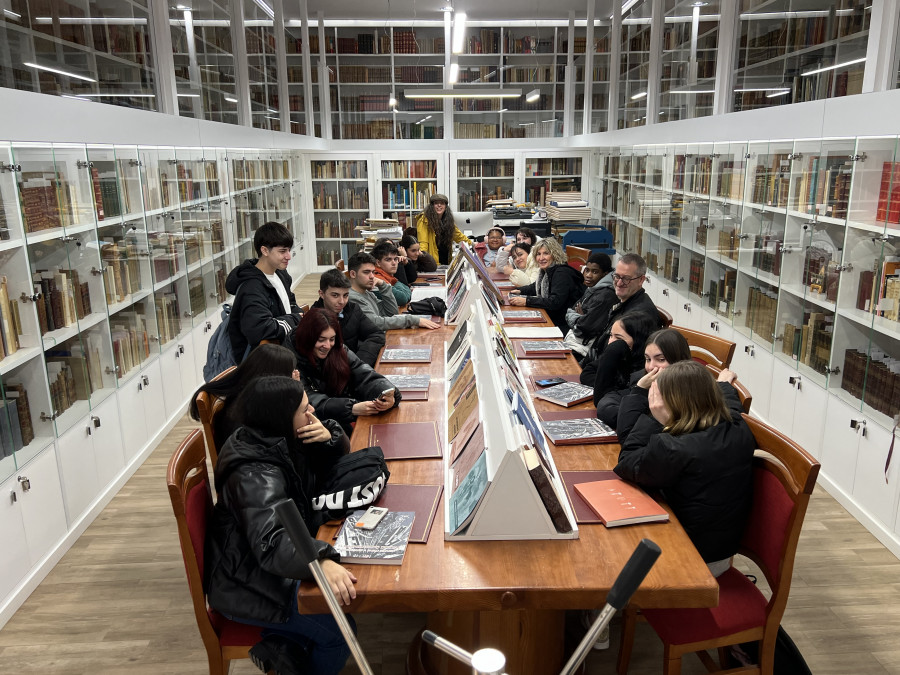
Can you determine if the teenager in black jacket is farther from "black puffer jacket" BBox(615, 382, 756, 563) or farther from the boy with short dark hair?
"black puffer jacket" BBox(615, 382, 756, 563)

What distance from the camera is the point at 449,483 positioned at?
2.27 meters

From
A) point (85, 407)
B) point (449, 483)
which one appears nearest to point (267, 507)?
point (449, 483)

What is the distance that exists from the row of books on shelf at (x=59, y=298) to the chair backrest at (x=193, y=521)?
1755mm

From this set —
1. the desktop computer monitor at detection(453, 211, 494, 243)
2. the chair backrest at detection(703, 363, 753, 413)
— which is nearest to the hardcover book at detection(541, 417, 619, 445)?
the chair backrest at detection(703, 363, 753, 413)

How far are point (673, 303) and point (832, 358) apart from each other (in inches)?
116

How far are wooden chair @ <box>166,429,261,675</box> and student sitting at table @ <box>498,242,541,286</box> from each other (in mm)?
4197

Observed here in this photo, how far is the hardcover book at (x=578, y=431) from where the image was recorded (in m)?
2.64

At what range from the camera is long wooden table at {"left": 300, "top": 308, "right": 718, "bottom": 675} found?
5.78ft

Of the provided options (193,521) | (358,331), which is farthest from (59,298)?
(193,521)

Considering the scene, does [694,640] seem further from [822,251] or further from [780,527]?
[822,251]

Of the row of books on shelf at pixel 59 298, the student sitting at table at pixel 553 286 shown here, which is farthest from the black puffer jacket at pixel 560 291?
the row of books on shelf at pixel 59 298

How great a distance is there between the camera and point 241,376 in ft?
8.90

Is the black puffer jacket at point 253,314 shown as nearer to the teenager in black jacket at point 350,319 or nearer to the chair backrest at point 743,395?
the teenager in black jacket at point 350,319

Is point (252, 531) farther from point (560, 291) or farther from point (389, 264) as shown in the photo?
point (560, 291)
